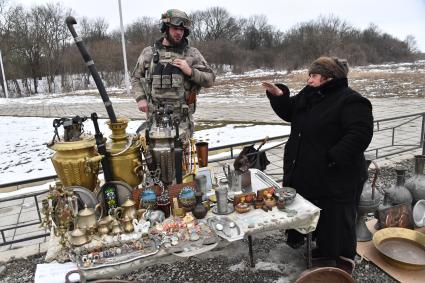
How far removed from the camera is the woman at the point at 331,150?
7.30 ft

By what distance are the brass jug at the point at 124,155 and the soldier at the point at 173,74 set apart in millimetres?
709

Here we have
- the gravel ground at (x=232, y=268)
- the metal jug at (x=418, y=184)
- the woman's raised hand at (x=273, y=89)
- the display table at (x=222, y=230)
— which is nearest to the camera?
the display table at (x=222, y=230)

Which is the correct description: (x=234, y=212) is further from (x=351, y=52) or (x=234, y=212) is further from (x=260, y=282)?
(x=351, y=52)

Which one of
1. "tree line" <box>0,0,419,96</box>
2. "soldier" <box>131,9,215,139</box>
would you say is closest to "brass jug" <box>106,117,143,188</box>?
"soldier" <box>131,9,215,139</box>

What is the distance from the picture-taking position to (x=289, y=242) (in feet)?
9.87

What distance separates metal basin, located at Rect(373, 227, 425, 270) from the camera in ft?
9.43

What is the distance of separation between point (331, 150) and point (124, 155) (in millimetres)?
1339

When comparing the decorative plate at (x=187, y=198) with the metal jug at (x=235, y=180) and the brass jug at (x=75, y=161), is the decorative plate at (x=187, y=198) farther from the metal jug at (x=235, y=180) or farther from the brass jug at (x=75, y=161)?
the brass jug at (x=75, y=161)

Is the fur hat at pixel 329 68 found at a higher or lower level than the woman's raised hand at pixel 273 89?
higher

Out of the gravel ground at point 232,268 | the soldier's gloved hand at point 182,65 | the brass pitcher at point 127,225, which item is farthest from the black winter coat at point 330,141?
the brass pitcher at point 127,225

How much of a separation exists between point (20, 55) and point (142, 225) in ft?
110

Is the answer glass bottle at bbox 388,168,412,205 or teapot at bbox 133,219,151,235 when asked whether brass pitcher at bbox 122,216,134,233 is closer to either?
teapot at bbox 133,219,151,235

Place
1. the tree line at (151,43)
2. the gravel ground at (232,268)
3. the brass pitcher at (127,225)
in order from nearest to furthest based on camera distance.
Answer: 1. the brass pitcher at (127,225)
2. the gravel ground at (232,268)
3. the tree line at (151,43)

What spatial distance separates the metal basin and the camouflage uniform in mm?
1932
